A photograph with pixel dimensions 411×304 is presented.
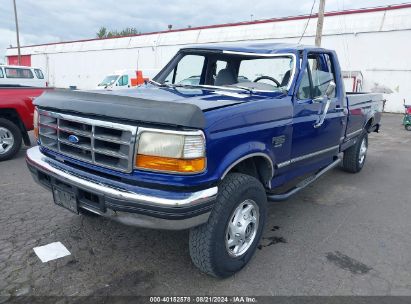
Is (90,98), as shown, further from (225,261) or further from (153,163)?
(225,261)

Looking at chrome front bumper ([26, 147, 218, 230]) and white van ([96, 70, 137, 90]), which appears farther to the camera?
white van ([96, 70, 137, 90])

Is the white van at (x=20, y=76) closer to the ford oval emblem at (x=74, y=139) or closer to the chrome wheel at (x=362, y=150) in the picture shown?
the chrome wheel at (x=362, y=150)

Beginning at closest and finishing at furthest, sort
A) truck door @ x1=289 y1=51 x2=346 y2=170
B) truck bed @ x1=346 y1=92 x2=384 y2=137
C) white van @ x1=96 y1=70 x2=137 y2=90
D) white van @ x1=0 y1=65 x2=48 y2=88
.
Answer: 1. truck door @ x1=289 y1=51 x2=346 y2=170
2. truck bed @ x1=346 y1=92 x2=384 y2=137
3. white van @ x1=0 y1=65 x2=48 y2=88
4. white van @ x1=96 y1=70 x2=137 y2=90

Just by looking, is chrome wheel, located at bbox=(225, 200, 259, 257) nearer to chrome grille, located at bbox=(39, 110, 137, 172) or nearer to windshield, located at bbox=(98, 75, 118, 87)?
chrome grille, located at bbox=(39, 110, 137, 172)

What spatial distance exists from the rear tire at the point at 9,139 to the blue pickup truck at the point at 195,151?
11.8ft

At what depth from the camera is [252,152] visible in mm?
2973

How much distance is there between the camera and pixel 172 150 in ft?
8.05

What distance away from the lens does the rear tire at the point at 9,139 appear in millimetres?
6516

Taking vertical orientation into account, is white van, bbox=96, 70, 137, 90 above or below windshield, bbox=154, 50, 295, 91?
below

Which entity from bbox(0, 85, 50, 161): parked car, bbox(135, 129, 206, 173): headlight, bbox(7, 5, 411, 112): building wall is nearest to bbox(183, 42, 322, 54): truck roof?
bbox(135, 129, 206, 173): headlight

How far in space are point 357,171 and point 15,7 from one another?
121 ft

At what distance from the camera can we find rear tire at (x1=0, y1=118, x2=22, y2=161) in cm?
652

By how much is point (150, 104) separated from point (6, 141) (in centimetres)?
528

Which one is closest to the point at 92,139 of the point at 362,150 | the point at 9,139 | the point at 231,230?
the point at 231,230
